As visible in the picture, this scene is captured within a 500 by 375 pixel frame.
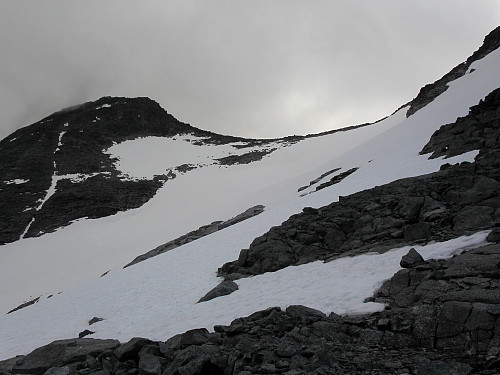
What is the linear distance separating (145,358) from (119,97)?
104 metres

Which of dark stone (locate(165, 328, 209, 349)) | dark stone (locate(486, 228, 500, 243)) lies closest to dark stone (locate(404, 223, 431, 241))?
dark stone (locate(486, 228, 500, 243))

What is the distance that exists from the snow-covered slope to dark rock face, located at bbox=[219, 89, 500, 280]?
105 centimetres

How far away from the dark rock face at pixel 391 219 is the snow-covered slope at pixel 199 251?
41.5 inches

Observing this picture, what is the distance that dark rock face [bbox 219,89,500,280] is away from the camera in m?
11.7

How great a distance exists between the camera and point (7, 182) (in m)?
59.4

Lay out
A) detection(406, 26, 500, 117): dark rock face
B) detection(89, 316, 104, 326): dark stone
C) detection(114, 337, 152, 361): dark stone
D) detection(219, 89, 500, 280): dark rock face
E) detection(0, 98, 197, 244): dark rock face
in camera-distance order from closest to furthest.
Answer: detection(114, 337, 152, 361): dark stone < detection(219, 89, 500, 280): dark rock face < detection(89, 316, 104, 326): dark stone < detection(406, 26, 500, 117): dark rock face < detection(0, 98, 197, 244): dark rock face

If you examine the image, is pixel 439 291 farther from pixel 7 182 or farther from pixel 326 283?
pixel 7 182

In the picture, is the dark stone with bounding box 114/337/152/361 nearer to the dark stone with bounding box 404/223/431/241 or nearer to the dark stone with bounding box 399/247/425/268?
the dark stone with bounding box 399/247/425/268

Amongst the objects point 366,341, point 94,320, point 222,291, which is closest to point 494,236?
point 366,341

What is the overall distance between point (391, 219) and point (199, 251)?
11320 millimetres

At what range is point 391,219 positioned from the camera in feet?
45.1

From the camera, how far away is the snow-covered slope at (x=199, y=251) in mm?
10977

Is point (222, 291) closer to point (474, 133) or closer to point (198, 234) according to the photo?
point (474, 133)

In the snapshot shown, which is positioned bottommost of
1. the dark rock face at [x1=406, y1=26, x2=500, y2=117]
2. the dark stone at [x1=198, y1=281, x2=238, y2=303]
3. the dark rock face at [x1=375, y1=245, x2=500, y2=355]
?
the dark rock face at [x1=375, y1=245, x2=500, y2=355]
